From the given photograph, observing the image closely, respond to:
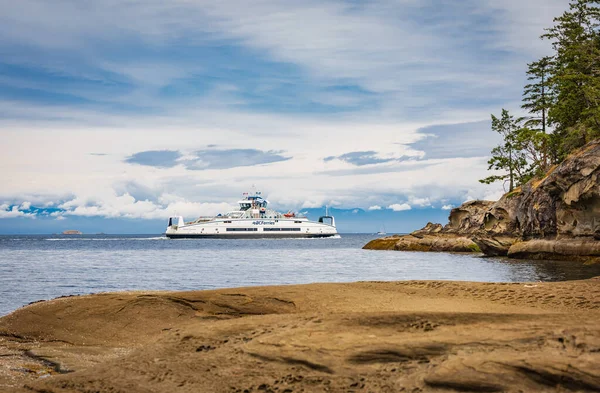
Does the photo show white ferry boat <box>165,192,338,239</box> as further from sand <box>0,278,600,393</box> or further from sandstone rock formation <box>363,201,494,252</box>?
sand <box>0,278,600,393</box>

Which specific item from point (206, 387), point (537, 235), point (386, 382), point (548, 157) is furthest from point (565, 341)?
point (548, 157)

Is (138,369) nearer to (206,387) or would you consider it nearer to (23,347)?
(206,387)

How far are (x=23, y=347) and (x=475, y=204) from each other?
210 feet

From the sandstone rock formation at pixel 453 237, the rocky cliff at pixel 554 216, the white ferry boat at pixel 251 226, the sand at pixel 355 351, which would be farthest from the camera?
the white ferry boat at pixel 251 226

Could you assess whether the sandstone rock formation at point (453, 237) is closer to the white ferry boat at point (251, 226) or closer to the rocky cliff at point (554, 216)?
the rocky cliff at point (554, 216)

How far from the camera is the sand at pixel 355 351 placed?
4898mm

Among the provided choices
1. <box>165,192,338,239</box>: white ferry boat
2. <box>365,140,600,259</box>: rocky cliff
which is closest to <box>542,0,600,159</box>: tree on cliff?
<box>365,140,600,259</box>: rocky cliff

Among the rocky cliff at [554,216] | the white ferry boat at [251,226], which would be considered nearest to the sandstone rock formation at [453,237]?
the rocky cliff at [554,216]

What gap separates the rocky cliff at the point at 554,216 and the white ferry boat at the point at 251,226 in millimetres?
67972

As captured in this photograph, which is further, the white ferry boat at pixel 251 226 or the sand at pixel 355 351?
the white ferry boat at pixel 251 226

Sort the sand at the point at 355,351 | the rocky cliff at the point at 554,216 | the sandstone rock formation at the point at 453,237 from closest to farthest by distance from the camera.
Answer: the sand at the point at 355,351 < the rocky cliff at the point at 554,216 < the sandstone rock formation at the point at 453,237

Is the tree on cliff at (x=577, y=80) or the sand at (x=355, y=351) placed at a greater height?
the tree on cliff at (x=577, y=80)

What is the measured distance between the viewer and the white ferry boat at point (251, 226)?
396ft

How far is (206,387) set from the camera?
552 cm
